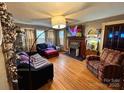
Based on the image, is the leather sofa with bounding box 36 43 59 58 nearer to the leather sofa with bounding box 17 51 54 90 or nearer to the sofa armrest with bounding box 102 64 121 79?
the leather sofa with bounding box 17 51 54 90

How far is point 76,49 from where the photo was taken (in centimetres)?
566

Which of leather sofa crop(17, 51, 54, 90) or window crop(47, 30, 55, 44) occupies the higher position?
window crop(47, 30, 55, 44)

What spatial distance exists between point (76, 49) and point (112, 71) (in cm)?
315

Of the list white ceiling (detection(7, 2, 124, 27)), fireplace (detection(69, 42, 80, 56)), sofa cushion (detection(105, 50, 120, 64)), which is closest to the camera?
white ceiling (detection(7, 2, 124, 27))

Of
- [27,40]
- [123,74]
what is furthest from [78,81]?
[27,40]

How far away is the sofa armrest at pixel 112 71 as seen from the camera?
2.57 meters

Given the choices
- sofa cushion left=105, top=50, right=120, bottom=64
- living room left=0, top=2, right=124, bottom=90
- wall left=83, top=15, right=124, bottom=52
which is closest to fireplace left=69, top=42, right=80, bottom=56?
living room left=0, top=2, right=124, bottom=90

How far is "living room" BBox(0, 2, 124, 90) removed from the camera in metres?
1.19

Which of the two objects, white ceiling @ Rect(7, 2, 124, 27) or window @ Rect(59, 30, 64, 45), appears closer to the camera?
white ceiling @ Rect(7, 2, 124, 27)

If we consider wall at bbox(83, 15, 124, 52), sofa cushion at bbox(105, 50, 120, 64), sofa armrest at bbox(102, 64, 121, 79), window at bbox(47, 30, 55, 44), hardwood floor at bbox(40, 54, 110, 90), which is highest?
wall at bbox(83, 15, 124, 52)

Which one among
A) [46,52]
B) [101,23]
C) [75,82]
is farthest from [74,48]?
[75,82]

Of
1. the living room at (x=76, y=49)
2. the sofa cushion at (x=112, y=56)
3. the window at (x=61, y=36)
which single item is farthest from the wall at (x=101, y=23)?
the window at (x=61, y=36)

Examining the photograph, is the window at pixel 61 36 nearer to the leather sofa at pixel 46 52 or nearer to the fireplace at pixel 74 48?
the fireplace at pixel 74 48

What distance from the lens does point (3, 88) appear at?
0.99 m
